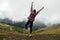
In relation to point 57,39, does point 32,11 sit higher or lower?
higher

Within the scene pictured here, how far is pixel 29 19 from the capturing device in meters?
38.5

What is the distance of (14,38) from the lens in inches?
1469

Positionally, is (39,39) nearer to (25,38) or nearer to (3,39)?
A: (25,38)

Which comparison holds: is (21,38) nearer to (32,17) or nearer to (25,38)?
(25,38)

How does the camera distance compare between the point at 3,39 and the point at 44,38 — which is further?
the point at 44,38

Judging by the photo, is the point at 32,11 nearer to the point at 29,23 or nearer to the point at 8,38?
the point at 29,23

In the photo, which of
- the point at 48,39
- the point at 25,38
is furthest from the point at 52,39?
the point at 25,38

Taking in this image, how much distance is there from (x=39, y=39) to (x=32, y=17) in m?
3.12

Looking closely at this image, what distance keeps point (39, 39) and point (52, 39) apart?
66.4 inches

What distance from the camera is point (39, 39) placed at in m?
37.3

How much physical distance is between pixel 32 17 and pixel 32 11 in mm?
888

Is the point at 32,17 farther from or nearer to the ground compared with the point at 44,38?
farther from the ground

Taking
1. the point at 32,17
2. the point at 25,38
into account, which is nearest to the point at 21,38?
the point at 25,38

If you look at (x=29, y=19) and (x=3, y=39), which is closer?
(x=3, y=39)
